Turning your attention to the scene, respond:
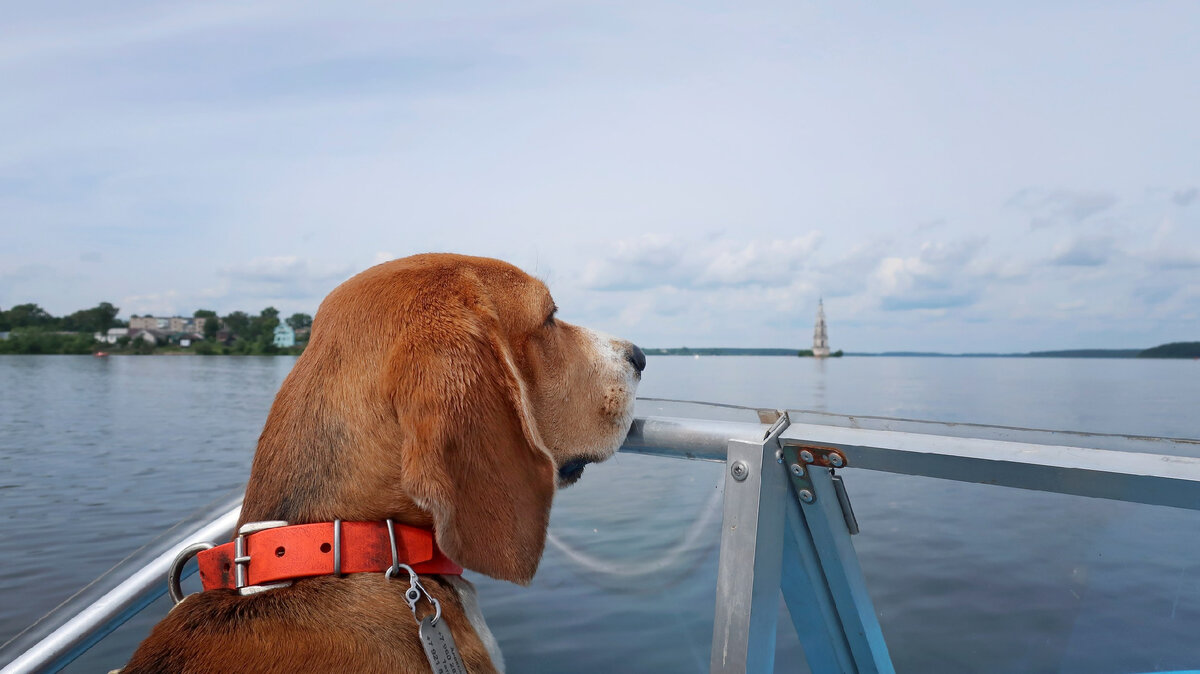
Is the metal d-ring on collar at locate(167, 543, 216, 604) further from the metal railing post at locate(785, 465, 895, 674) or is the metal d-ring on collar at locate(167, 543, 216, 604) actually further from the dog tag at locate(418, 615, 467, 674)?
the metal railing post at locate(785, 465, 895, 674)

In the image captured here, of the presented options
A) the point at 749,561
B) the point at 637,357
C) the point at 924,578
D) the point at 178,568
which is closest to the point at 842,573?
the point at 749,561

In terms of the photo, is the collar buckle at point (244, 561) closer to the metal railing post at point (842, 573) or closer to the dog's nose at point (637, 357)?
the metal railing post at point (842, 573)

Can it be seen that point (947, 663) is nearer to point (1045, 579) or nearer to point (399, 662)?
point (1045, 579)

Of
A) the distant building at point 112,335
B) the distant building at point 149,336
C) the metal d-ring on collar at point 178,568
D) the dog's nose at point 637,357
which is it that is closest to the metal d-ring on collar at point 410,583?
the metal d-ring on collar at point 178,568

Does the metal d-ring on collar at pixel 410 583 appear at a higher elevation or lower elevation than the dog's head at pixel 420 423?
lower

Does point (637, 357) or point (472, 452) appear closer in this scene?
point (472, 452)

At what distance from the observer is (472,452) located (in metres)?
1.71

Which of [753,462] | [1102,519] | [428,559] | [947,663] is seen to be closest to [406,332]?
[428,559]

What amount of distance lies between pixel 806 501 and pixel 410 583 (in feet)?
3.17

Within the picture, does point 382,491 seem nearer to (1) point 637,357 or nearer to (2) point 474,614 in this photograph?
(2) point 474,614

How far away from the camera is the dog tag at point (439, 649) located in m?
1.63

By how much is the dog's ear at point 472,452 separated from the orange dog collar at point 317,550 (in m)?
0.17

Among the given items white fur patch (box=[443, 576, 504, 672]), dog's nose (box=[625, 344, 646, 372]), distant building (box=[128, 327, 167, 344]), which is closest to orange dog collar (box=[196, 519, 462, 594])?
white fur patch (box=[443, 576, 504, 672])

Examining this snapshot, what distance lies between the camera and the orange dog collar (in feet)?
5.62
